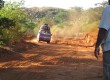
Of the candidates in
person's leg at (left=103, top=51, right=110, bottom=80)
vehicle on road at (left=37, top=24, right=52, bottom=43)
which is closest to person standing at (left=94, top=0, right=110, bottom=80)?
person's leg at (left=103, top=51, right=110, bottom=80)

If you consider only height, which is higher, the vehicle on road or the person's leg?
the person's leg

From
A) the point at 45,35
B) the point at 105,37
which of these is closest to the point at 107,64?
the point at 105,37

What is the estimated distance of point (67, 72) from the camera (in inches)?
484

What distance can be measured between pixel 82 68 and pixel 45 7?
290 feet

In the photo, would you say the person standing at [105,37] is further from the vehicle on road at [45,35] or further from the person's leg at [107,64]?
the vehicle on road at [45,35]

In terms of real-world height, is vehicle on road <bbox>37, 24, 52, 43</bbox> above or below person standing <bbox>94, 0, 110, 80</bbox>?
below

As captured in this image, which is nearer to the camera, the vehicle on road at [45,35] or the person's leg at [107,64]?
the person's leg at [107,64]

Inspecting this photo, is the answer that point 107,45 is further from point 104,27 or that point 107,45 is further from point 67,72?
point 67,72

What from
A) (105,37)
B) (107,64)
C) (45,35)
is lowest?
(45,35)

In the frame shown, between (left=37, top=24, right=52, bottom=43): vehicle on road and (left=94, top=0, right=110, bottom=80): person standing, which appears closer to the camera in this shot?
(left=94, top=0, right=110, bottom=80): person standing

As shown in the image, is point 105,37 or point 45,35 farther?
point 45,35

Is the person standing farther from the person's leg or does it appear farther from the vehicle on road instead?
the vehicle on road

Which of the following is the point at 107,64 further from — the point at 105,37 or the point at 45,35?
the point at 45,35

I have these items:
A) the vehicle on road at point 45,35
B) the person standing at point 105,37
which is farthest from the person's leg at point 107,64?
the vehicle on road at point 45,35
